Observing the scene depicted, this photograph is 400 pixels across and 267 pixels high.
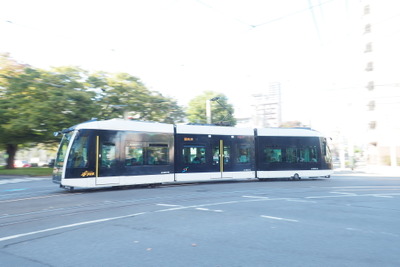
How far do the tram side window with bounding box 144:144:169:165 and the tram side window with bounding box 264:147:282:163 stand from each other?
20.3ft

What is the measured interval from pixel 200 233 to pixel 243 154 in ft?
39.2

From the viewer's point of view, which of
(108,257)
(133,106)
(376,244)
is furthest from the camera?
(133,106)

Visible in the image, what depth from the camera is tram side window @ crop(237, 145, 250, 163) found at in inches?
683

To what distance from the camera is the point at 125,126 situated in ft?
45.1

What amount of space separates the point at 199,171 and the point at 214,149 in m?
1.51

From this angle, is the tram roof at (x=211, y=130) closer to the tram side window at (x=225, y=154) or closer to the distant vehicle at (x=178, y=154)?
the distant vehicle at (x=178, y=154)

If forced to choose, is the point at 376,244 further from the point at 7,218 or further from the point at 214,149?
the point at 214,149

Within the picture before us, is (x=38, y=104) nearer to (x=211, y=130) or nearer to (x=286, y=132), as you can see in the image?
(x=211, y=130)

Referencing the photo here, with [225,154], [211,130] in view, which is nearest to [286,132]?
[225,154]

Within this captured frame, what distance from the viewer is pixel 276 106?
546 ft

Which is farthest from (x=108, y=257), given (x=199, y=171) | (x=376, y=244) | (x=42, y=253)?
(x=199, y=171)

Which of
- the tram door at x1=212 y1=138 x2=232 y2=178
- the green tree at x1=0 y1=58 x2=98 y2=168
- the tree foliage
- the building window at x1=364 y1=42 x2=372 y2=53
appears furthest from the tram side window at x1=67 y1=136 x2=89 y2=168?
the building window at x1=364 y1=42 x2=372 y2=53

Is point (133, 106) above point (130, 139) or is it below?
above

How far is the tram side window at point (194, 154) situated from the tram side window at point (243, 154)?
2270mm
